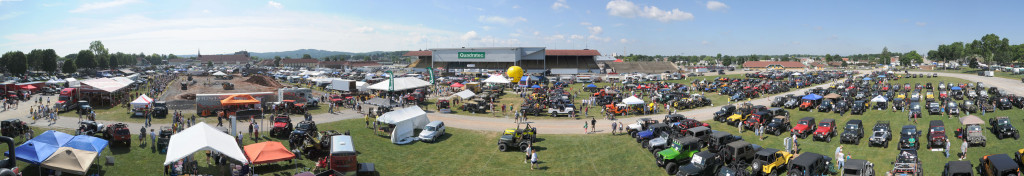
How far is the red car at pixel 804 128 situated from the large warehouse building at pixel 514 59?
75291 mm

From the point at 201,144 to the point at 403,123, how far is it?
10.3m

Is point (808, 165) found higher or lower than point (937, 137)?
lower

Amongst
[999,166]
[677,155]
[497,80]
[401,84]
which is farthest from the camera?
[497,80]

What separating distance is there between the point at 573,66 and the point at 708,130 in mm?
82713

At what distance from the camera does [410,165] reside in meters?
20.0

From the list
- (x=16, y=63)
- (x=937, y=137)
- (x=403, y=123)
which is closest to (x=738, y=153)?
(x=937, y=137)

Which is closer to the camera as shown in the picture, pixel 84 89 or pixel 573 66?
pixel 84 89

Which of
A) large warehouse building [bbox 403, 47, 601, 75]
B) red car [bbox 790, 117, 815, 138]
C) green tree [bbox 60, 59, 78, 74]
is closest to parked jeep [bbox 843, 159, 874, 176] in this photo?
red car [bbox 790, 117, 815, 138]

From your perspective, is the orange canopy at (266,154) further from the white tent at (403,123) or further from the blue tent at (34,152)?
the white tent at (403,123)

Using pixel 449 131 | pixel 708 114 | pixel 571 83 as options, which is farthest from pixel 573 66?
pixel 449 131

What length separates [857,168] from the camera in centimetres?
1548

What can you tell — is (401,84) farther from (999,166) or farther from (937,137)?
(999,166)

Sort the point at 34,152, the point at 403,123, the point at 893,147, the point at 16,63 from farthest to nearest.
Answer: the point at 16,63 < the point at 403,123 < the point at 893,147 < the point at 34,152

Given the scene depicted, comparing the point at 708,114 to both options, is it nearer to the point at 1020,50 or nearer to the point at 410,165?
the point at 410,165
